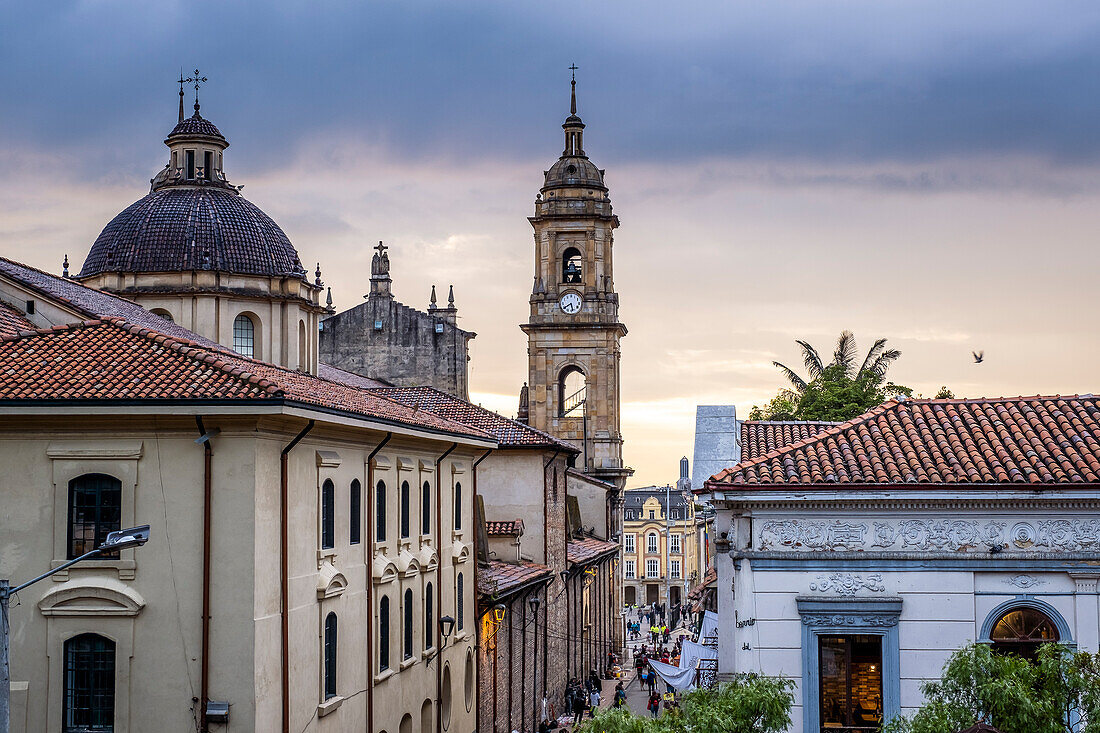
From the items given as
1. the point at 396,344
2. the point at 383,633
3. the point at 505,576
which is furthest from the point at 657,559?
the point at 383,633

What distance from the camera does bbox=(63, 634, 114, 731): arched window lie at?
1958 cm

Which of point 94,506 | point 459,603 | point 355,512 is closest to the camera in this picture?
point 94,506

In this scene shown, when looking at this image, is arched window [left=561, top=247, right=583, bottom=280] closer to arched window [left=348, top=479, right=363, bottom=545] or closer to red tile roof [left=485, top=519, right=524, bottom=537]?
red tile roof [left=485, top=519, right=524, bottom=537]

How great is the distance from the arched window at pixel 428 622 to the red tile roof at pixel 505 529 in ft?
31.7

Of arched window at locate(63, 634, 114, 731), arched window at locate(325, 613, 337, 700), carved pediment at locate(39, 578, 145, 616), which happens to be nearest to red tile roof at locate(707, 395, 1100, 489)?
arched window at locate(325, 613, 337, 700)

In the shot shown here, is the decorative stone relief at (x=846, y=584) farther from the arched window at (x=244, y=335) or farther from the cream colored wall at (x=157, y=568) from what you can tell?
the arched window at (x=244, y=335)

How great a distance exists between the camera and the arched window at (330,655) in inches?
896

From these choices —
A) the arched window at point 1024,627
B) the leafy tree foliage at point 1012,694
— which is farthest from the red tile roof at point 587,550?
the leafy tree foliage at point 1012,694

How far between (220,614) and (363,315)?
48.1m

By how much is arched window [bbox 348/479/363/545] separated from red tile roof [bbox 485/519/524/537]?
15.0 metres

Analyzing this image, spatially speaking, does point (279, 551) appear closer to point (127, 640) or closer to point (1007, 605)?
point (127, 640)

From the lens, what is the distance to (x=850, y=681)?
62.2ft

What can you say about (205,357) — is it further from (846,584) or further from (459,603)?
(459,603)

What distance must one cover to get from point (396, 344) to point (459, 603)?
3509 cm
